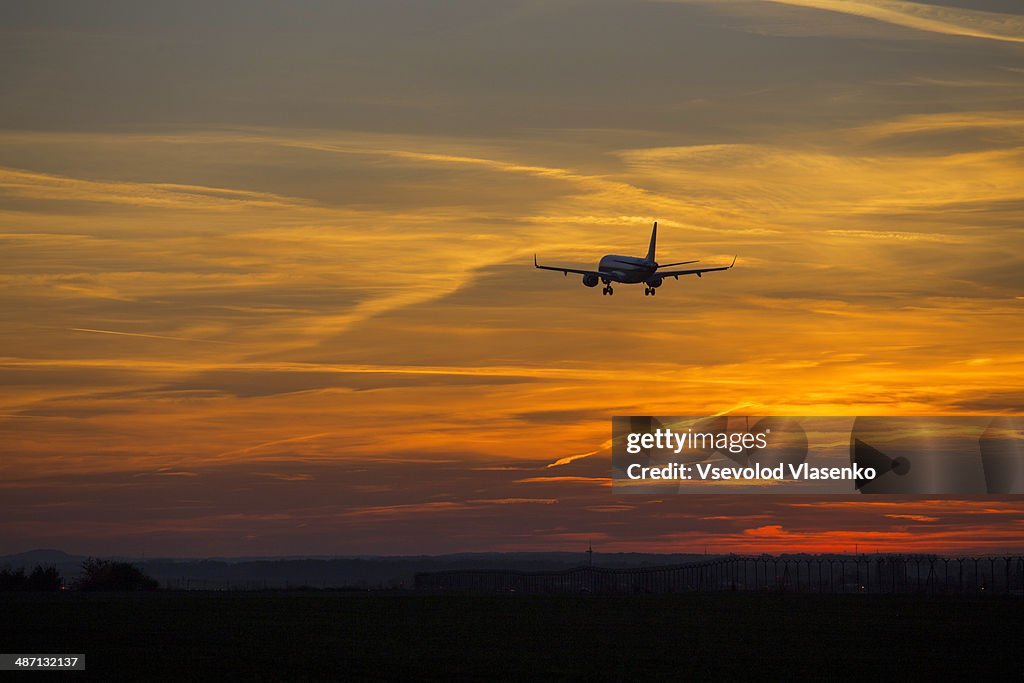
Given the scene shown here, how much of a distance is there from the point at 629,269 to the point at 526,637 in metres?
61.1

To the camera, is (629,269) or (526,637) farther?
(629,269)

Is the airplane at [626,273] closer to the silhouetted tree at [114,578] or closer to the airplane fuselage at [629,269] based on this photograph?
the airplane fuselage at [629,269]

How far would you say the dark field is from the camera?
212ft

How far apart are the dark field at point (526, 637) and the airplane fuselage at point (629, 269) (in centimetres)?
3306

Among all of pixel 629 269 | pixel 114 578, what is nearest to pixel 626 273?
pixel 629 269

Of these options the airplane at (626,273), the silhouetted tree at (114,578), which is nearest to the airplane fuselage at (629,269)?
the airplane at (626,273)

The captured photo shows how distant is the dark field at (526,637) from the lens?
212 ft

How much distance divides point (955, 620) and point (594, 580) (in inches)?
3009

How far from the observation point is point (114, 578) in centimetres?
16512

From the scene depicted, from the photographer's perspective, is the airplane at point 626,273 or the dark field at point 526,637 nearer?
the dark field at point 526,637

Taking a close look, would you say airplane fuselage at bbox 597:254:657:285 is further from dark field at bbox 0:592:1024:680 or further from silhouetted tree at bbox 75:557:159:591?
silhouetted tree at bbox 75:557:159:591

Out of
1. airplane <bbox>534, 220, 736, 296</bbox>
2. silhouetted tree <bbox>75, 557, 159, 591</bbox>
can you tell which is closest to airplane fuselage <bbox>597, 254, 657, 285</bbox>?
airplane <bbox>534, 220, 736, 296</bbox>

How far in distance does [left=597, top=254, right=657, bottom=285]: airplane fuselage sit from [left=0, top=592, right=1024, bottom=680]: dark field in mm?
33064

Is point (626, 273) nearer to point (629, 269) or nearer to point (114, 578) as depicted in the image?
point (629, 269)
